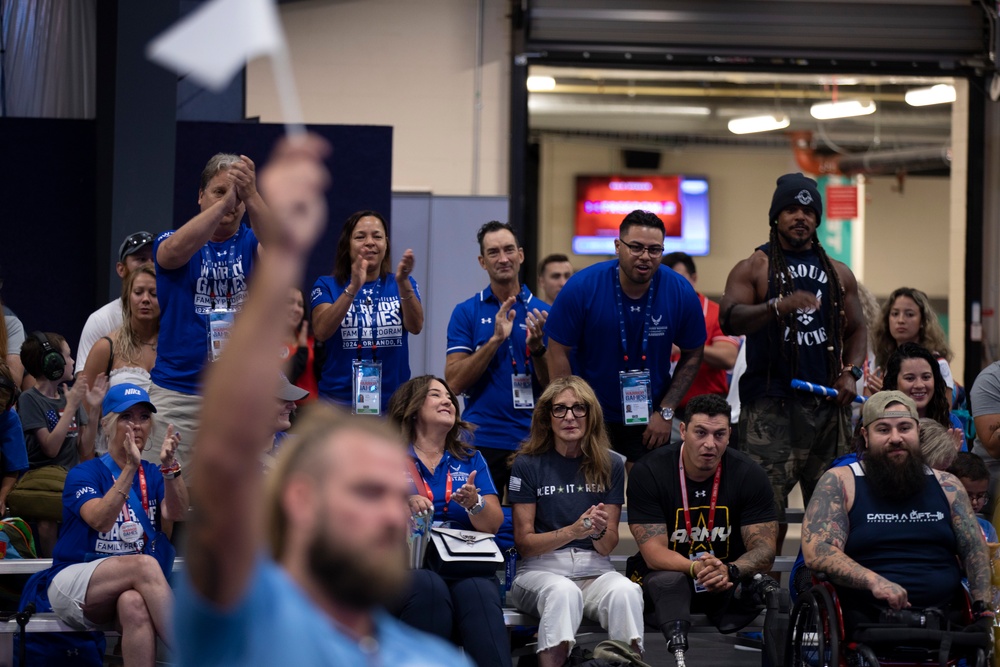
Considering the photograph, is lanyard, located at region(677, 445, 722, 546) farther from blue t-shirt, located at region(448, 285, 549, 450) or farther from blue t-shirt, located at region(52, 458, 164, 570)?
blue t-shirt, located at region(52, 458, 164, 570)

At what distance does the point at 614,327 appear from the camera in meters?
4.78

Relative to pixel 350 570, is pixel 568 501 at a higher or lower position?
lower

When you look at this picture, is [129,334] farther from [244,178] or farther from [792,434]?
[792,434]

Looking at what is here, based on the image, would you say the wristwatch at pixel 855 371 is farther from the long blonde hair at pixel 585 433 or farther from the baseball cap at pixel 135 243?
the baseball cap at pixel 135 243

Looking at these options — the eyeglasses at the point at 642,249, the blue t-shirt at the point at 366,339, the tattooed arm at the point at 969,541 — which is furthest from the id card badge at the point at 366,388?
the tattooed arm at the point at 969,541

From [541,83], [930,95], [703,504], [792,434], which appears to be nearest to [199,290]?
[703,504]

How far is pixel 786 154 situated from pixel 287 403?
12.0m

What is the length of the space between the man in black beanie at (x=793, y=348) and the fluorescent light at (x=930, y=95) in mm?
7519

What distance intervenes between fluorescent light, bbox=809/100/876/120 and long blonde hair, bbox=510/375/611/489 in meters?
8.98

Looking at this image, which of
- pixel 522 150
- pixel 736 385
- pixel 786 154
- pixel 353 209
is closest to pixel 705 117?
pixel 786 154

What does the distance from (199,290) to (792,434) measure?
2.30 m

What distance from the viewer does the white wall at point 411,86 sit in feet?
27.5

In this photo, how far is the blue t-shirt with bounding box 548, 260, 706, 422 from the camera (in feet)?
15.7

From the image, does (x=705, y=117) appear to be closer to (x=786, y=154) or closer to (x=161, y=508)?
(x=786, y=154)
